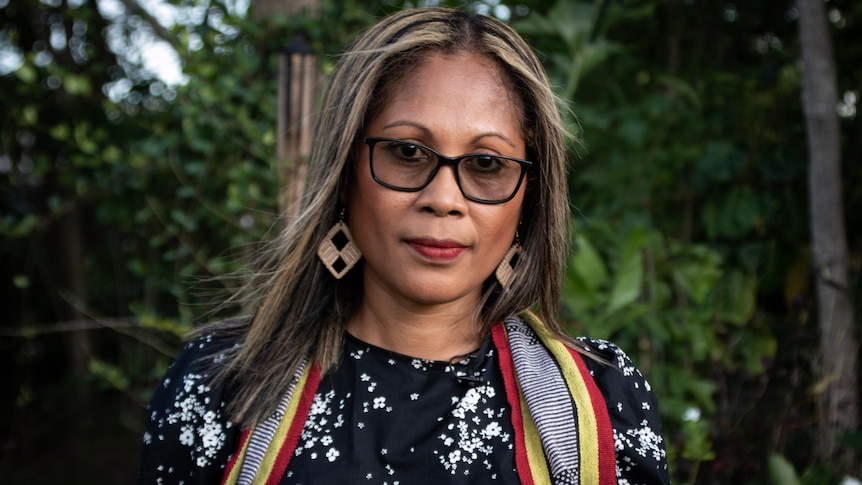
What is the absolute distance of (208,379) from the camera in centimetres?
153

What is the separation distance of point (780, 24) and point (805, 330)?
5.47ft

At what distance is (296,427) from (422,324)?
322mm

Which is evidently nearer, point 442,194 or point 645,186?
point 442,194

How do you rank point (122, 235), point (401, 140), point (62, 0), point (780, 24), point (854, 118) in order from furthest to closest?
point (122, 235)
point (62, 0)
point (780, 24)
point (854, 118)
point (401, 140)

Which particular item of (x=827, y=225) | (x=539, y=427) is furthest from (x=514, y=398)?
(x=827, y=225)

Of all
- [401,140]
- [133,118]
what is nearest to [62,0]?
[133,118]

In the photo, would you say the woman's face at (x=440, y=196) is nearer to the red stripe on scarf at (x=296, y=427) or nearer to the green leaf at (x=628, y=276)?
the red stripe on scarf at (x=296, y=427)

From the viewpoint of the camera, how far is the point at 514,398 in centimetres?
144

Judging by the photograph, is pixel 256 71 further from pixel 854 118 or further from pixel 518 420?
pixel 854 118

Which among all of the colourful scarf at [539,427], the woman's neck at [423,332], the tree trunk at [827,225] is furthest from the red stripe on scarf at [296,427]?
the tree trunk at [827,225]

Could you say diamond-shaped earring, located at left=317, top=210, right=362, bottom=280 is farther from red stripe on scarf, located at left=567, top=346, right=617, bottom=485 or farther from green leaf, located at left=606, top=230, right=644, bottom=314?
green leaf, located at left=606, top=230, right=644, bottom=314

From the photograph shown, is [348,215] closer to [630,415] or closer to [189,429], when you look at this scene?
[189,429]

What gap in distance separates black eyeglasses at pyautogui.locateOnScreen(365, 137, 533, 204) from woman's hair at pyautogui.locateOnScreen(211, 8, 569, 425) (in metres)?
0.09

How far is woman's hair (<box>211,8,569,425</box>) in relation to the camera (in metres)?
1.45
